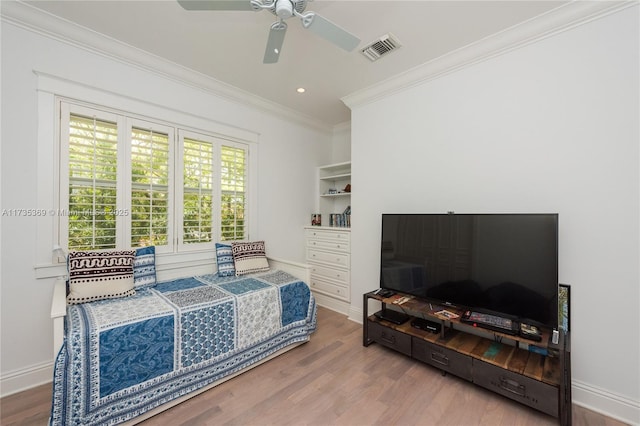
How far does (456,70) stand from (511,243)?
1.63 metres

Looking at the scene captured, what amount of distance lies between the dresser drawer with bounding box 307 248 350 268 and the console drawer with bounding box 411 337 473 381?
128 cm

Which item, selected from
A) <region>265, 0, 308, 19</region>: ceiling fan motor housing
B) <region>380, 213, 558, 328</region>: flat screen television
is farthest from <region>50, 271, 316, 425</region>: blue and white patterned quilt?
<region>265, 0, 308, 19</region>: ceiling fan motor housing

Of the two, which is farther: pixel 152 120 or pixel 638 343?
pixel 152 120

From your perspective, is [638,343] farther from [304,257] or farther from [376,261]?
[304,257]

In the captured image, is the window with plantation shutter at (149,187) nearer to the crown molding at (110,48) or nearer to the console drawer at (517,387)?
the crown molding at (110,48)

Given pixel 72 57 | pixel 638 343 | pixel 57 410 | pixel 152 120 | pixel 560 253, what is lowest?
pixel 57 410

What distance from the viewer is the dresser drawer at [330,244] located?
3277 millimetres

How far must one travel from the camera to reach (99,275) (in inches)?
78.0

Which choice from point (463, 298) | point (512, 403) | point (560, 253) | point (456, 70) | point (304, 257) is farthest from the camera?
point (304, 257)

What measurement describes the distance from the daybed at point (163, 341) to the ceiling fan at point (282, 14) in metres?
1.89

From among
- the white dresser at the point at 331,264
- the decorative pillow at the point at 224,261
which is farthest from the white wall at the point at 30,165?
the white dresser at the point at 331,264

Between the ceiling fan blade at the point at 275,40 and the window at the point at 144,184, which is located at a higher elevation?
the ceiling fan blade at the point at 275,40

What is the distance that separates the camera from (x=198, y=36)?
2096mm

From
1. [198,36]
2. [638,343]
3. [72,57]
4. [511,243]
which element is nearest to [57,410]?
[72,57]
